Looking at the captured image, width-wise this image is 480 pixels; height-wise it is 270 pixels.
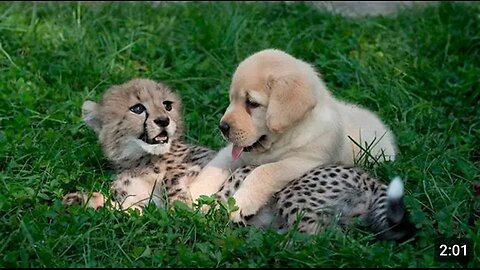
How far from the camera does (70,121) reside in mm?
6652

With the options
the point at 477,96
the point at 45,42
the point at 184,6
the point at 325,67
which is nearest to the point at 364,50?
the point at 325,67

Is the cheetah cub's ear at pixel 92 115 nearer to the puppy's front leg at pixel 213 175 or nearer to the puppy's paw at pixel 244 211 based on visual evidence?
the puppy's front leg at pixel 213 175

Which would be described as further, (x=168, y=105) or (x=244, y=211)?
(x=168, y=105)

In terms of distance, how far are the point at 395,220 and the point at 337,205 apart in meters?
0.37

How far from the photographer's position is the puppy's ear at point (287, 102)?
17.4ft

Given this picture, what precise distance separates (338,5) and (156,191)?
416cm

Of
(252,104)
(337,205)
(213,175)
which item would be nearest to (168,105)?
(213,175)

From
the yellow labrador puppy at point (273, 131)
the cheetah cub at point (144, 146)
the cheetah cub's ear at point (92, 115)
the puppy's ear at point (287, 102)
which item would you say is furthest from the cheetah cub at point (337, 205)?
the cheetah cub's ear at point (92, 115)

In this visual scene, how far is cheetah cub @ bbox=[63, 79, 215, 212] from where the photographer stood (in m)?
5.67

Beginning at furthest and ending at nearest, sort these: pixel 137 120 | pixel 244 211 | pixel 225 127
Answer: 1. pixel 137 120
2. pixel 225 127
3. pixel 244 211

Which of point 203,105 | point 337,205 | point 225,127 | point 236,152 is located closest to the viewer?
point 337,205

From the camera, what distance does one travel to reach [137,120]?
5.75 meters

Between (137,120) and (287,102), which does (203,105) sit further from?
(287,102)

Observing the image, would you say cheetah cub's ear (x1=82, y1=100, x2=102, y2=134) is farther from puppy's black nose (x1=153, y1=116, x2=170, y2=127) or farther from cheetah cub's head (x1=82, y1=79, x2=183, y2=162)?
puppy's black nose (x1=153, y1=116, x2=170, y2=127)
